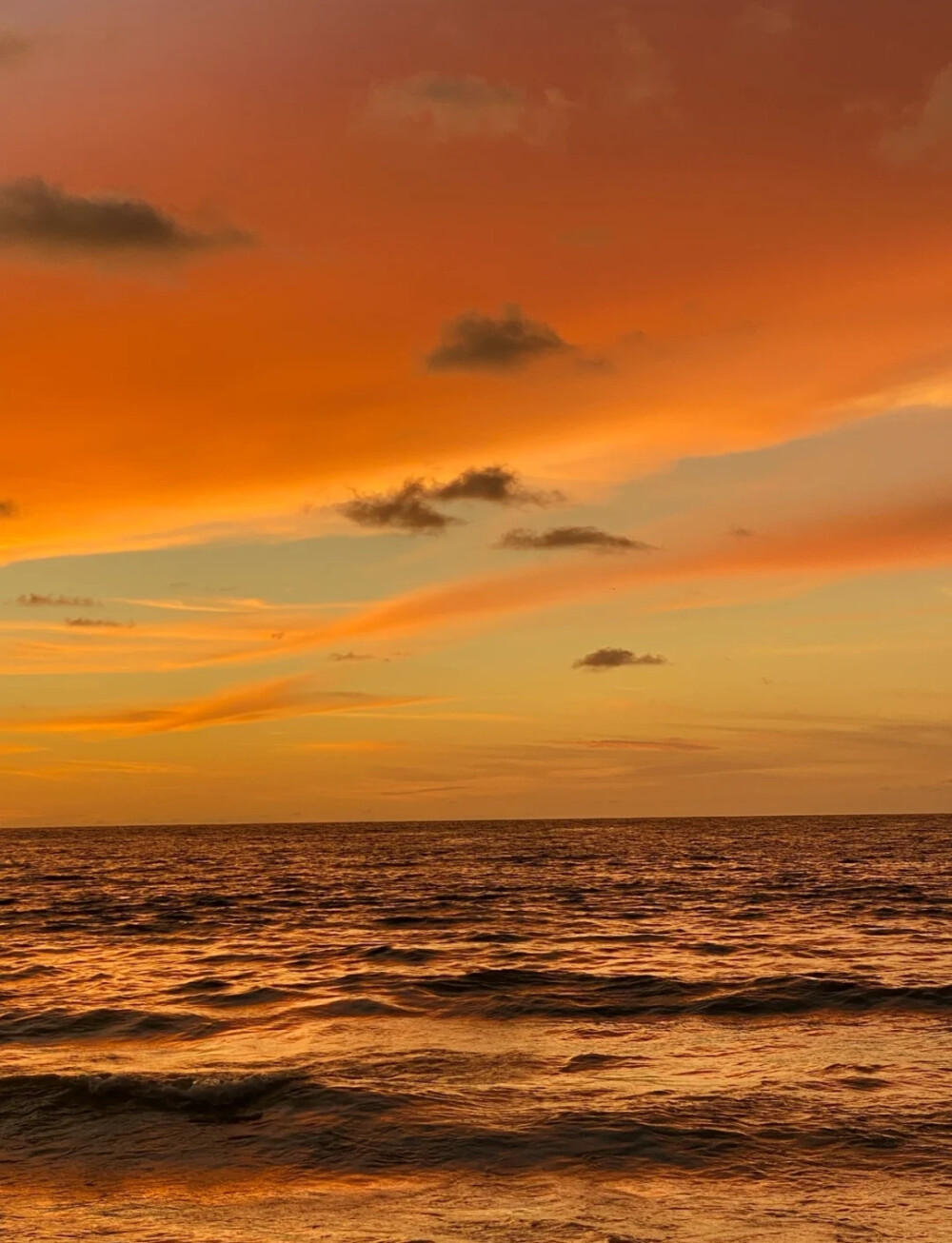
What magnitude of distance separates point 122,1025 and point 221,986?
557cm

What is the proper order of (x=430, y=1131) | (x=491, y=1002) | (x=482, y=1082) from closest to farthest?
(x=430, y=1131)
(x=482, y=1082)
(x=491, y=1002)

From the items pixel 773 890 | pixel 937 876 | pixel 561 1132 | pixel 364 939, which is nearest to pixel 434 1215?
pixel 561 1132

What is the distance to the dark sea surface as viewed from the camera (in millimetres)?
14047

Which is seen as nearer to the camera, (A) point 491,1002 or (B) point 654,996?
(A) point 491,1002

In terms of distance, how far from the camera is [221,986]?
3156 centimetres

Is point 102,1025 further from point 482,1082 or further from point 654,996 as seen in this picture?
point 654,996

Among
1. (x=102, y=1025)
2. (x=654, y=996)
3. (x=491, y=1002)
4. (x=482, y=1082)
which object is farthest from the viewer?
(x=654, y=996)

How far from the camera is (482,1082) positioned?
2041 centimetres

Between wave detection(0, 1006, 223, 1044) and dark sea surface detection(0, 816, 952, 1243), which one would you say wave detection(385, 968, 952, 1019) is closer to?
dark sea surface detection(0, 816, 952, 1243)

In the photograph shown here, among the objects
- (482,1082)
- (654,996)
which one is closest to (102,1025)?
(482,1082)

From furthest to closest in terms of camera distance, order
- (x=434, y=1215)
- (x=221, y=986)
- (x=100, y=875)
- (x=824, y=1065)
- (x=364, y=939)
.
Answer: (x=100, y=875), (x=364, y=939), (x=221, y=986), (x=824, y=1065), (x=434, y=1215)

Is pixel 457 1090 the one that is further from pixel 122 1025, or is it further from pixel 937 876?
pixel 937 876

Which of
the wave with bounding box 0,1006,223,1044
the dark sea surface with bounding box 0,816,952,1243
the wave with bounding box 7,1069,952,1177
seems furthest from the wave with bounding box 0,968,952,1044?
the wave with bounding box 7,1069,952,1177

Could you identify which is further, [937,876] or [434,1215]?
[937,876]
